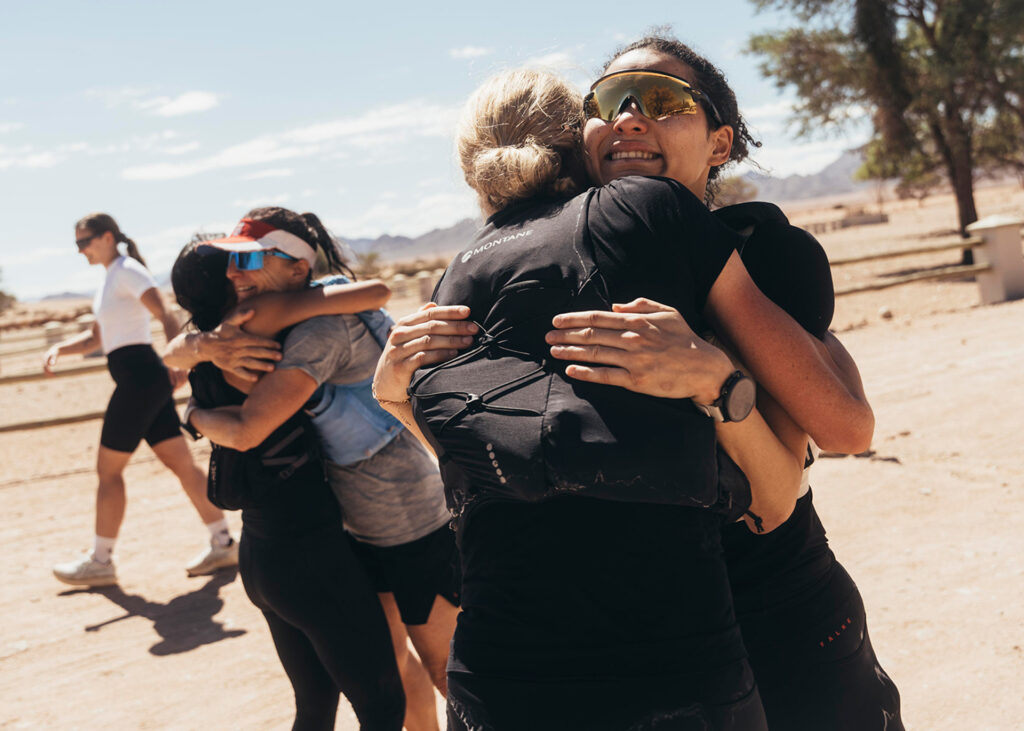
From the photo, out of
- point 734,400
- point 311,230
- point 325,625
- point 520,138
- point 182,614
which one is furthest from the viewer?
point 182,614

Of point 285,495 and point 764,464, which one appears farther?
point 285,495

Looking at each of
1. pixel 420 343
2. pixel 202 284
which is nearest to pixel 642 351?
pixel 420 343

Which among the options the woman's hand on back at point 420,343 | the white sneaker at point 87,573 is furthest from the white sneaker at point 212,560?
the woman's hand on back at point 420,343

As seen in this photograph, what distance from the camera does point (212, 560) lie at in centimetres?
539

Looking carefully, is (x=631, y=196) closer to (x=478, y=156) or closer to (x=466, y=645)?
(x=478, y=156)

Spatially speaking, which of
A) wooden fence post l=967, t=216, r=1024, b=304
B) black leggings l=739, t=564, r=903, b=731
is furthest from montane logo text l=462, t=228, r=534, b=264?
wooden fence post l=967, t=216, r=1024, b=304

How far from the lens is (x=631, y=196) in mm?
1330

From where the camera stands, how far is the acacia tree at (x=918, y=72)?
18.5 meters

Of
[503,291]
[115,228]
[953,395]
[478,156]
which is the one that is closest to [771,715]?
[503,291]

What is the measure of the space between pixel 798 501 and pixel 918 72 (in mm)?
20569

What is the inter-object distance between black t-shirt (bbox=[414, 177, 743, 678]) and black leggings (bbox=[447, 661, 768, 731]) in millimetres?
18

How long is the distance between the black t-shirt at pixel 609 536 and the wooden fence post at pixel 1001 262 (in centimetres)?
1207

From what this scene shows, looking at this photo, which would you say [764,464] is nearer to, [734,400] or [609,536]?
[734,400]

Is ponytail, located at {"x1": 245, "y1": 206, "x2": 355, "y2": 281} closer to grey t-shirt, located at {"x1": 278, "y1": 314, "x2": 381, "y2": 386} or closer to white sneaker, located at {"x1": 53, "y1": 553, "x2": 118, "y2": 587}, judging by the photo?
grey t-shirt, located at {"x1": 278, "y1": 314, "x2": 381, "y2": 386}
